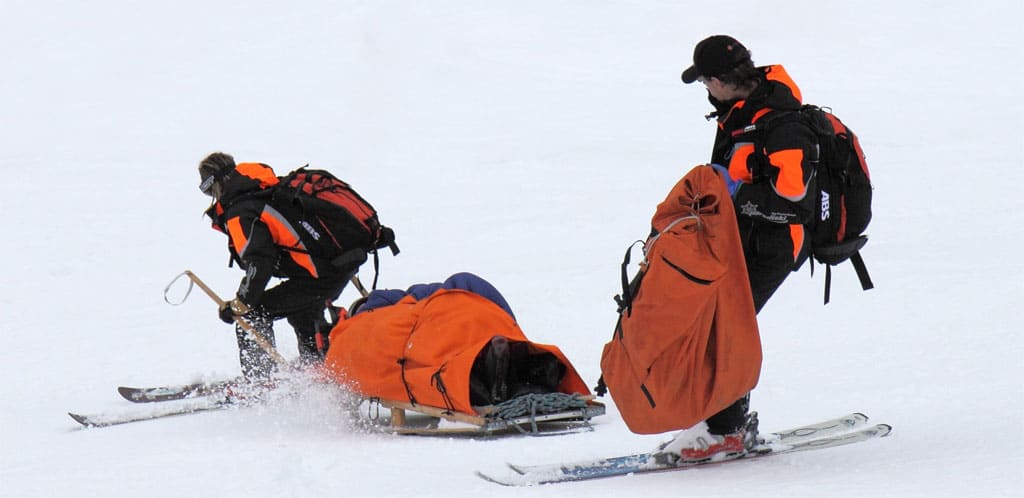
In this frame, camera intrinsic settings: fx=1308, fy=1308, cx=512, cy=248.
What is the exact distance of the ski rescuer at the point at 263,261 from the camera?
666cm

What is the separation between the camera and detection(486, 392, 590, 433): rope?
5.43m

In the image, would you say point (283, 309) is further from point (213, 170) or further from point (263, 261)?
point (213, 170)

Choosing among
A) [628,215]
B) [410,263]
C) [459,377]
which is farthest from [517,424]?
[628,215]

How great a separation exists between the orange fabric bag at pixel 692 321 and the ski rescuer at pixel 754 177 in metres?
0.17

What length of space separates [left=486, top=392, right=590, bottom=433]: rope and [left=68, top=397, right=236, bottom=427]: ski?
202 centimetres

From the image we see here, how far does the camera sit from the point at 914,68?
18359 mm

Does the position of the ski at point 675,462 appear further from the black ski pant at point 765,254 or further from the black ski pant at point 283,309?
the black ski pant at point 283,309

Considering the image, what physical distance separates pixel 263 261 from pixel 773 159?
3218 millimetres

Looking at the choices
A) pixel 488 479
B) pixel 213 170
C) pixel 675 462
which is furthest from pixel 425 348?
pixel 213 170

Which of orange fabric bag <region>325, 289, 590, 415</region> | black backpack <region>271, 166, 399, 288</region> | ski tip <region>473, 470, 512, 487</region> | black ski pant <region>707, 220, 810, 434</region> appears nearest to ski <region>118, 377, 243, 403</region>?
black backpack <region>271, 166, 399, 288</region>

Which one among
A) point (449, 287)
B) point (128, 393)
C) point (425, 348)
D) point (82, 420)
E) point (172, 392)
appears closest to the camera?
point (425, 348)

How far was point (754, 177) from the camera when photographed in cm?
439

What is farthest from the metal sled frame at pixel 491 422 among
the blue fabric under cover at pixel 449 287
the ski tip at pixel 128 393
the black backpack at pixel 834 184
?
the ski tip at pixel 128 393

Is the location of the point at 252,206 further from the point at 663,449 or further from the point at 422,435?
the point at 663,449
